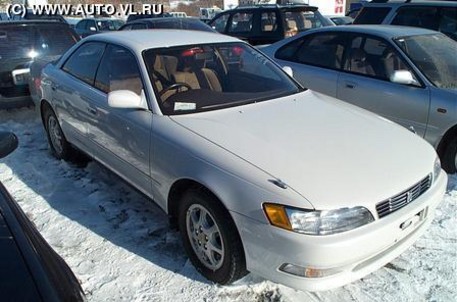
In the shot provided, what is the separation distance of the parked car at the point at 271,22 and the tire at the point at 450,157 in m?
5.31

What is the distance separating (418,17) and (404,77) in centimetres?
349

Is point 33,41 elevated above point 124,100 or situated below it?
above

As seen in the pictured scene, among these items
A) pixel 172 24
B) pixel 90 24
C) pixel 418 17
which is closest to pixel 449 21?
pixel 418 17

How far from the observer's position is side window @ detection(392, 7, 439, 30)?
7.04m

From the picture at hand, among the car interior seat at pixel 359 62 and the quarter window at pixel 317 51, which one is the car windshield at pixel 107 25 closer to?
the quarter window at pixel 317 51

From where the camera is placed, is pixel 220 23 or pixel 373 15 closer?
pixel 373 15

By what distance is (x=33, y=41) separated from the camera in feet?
20.4

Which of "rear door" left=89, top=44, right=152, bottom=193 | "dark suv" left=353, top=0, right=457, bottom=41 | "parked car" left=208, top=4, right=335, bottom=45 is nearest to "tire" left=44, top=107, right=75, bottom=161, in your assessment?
"rear door" left=89, top=44, right=152, bottom=193

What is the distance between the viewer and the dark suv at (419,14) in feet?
22.6

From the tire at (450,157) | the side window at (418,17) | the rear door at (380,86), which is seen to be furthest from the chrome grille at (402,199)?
the side window at (418,17)

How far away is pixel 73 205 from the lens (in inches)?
146

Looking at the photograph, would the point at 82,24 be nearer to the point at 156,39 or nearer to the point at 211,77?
the point at 156,39

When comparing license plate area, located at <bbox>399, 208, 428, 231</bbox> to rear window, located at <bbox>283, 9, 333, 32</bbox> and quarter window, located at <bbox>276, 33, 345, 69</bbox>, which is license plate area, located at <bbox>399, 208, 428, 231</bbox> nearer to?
quarter window, located at <bbox>276, 33, 345, 69</bbox>

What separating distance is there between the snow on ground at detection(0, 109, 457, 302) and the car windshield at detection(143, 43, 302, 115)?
104 centimetres
